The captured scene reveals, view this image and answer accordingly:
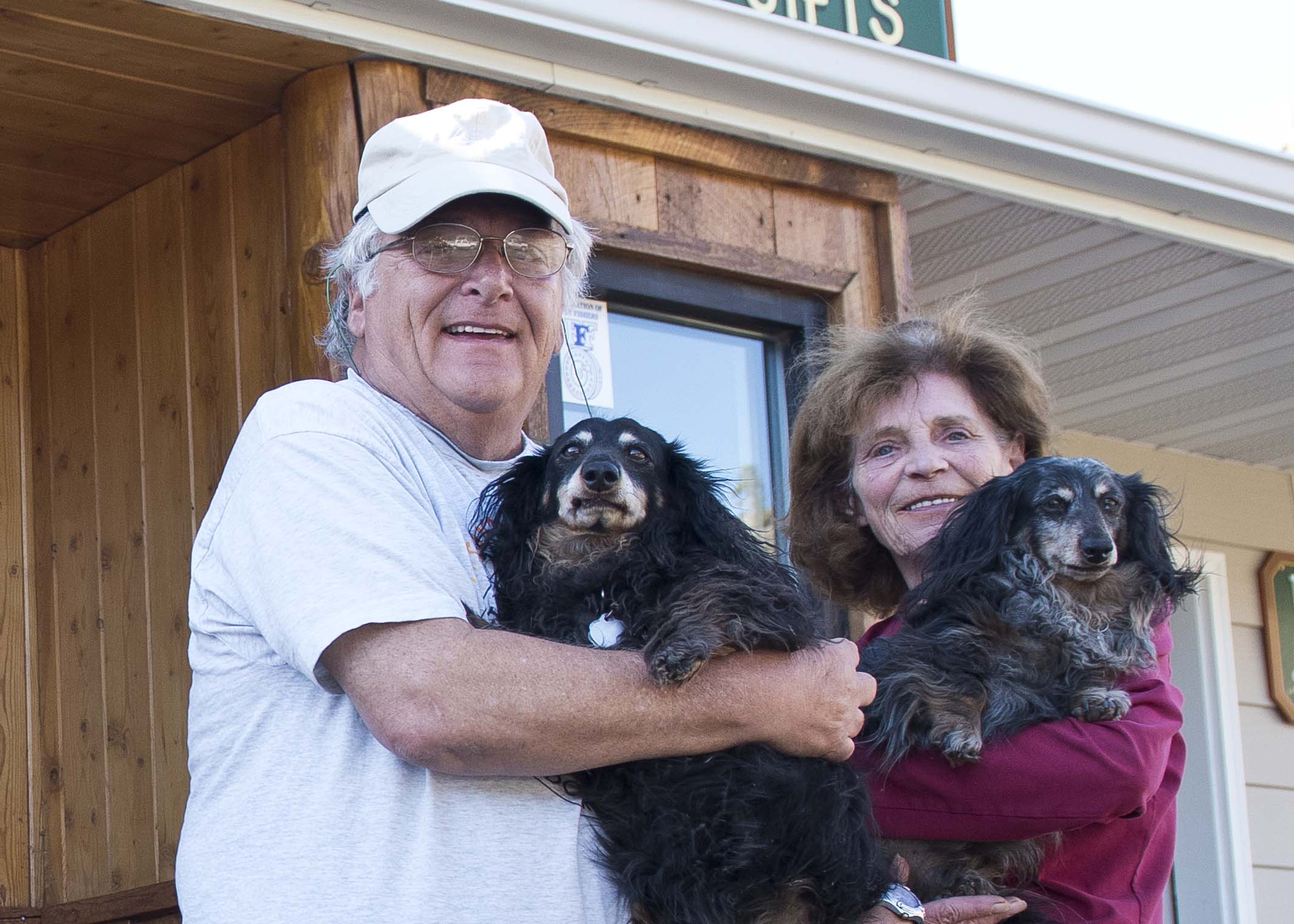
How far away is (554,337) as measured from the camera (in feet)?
9.27

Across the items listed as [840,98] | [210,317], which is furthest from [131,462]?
[840,98]

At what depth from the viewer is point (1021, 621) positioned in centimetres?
305

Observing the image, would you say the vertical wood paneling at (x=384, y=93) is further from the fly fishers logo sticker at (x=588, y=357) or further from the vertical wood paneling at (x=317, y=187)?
the fly fishers logo sticker at (x=588, y=357)

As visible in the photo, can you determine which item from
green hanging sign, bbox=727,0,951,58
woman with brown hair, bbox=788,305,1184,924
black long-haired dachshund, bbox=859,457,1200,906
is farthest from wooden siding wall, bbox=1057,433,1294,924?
black long-haired dachshund, bbox=859,457,1200,906

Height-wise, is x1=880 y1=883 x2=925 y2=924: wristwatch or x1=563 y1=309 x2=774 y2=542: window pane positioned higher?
x1=563 y1=309 x2=774 y2=542: window pane

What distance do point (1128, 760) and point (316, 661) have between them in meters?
1.25

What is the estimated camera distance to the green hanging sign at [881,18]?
442cm

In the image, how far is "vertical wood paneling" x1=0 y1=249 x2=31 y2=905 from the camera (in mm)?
4469

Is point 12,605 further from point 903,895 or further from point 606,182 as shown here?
point 903,895

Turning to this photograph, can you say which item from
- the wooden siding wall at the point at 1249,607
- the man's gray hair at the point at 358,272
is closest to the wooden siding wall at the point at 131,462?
the man's gray hair at the point at 358,272

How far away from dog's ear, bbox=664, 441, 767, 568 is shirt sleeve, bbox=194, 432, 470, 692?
1.70 ft

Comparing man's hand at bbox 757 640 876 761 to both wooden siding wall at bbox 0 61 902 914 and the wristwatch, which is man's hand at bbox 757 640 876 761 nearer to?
the wristwatch

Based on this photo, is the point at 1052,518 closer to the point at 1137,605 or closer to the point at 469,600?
the point at 1137,605

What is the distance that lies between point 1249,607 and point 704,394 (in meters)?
3.30
